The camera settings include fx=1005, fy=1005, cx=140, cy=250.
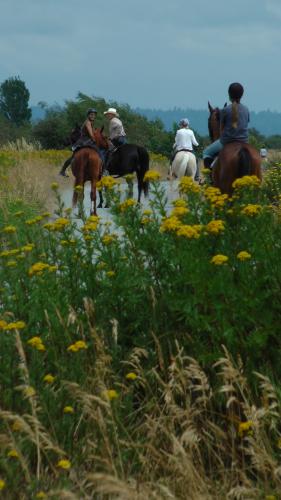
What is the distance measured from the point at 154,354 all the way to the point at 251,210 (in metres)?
1.01

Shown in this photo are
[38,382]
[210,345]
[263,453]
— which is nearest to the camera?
[263,453]

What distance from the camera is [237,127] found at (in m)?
13.5

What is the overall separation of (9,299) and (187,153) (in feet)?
61.3

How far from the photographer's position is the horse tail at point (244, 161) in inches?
524

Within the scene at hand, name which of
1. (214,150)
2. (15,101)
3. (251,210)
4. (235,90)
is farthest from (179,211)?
(15,101)

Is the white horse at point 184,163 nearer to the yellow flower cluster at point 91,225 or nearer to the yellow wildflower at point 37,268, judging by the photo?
the yellow flower cluster at point 91,225

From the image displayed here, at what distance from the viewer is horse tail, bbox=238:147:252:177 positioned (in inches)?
524

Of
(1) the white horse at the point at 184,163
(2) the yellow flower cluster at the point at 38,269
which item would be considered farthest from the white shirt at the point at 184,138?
(2) the yellow flower cluster at the point at 38,269

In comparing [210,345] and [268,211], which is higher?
[268,211]

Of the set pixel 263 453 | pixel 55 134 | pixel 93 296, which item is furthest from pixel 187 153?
pixel 55 134

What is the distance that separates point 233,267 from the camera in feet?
19.7

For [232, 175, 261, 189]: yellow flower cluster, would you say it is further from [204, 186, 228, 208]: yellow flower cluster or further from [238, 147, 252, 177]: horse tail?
[238, 147, 252, 177]: horse tail

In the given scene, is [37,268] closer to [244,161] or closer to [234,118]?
[244,161]

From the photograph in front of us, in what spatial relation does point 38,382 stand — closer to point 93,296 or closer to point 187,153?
point 93,296
